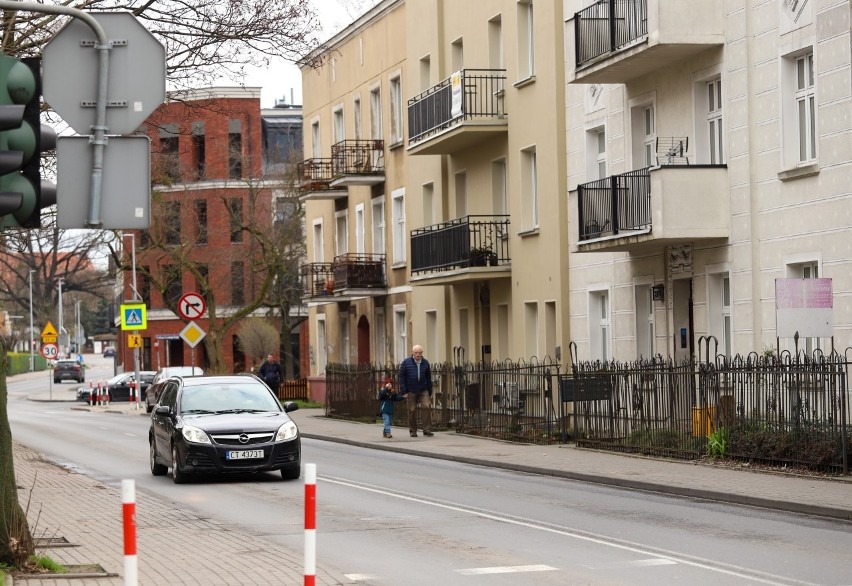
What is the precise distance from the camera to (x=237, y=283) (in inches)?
3253

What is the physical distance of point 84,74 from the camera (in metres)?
7.98

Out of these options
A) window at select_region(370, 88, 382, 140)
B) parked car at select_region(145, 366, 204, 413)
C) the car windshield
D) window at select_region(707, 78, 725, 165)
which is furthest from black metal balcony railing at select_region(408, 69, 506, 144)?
the car windshield

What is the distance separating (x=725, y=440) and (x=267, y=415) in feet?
21.7

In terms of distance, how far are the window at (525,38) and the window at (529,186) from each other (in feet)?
6.05

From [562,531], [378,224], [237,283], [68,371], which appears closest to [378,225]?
[378,224]

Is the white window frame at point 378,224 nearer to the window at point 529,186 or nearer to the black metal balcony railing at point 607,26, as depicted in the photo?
the window at point 529,186

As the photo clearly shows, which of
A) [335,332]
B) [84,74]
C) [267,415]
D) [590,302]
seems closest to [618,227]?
[590,302]

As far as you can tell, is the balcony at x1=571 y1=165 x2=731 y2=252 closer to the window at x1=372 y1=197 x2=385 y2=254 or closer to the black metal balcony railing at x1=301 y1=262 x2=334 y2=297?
the window at x1=372 y1=197 x2=385 y2=254

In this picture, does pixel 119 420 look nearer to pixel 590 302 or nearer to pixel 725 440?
pixel 590 302

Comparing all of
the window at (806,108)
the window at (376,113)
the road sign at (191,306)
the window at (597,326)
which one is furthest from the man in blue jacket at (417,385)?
the window at (376,113)

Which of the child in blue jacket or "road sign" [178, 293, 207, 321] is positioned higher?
"road sign" [178, 293, 207, 321]

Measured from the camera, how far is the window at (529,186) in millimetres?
34781

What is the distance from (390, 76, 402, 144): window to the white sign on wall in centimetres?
2659

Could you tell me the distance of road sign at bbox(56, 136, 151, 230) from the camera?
788cm
